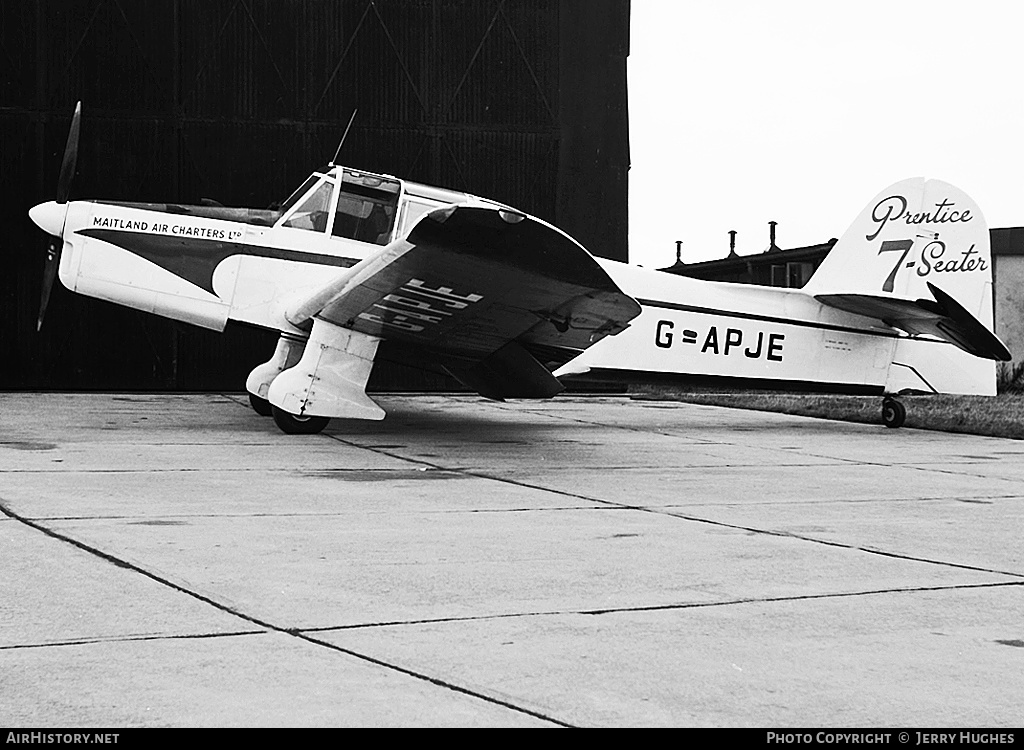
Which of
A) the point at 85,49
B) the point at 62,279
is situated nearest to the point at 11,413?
the point at 62,279

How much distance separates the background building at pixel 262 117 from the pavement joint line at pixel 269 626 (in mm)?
10375

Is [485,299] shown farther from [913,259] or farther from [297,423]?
[913,259]

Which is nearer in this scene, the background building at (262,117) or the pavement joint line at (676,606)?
the pavement joint line at (676,606)

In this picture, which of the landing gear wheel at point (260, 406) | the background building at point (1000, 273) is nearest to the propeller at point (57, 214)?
the landing gear wheel at point (260, 406)

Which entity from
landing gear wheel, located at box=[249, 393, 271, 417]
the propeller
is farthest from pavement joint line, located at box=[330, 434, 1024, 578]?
the propeller

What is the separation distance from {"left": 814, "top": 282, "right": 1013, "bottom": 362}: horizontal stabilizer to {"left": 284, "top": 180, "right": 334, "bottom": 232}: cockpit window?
513 centimetres

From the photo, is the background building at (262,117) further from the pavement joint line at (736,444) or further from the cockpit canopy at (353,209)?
the cockpit canopy at (353,209)

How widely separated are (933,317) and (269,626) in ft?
31.8

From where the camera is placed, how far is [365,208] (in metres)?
10.6

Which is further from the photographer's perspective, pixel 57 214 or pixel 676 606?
pixel 57 214

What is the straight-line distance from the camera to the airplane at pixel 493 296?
8.73 metres

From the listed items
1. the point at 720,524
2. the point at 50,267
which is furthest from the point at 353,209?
the point at 720,524

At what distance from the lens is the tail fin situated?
12148mm

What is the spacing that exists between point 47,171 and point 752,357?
30.4 ft
